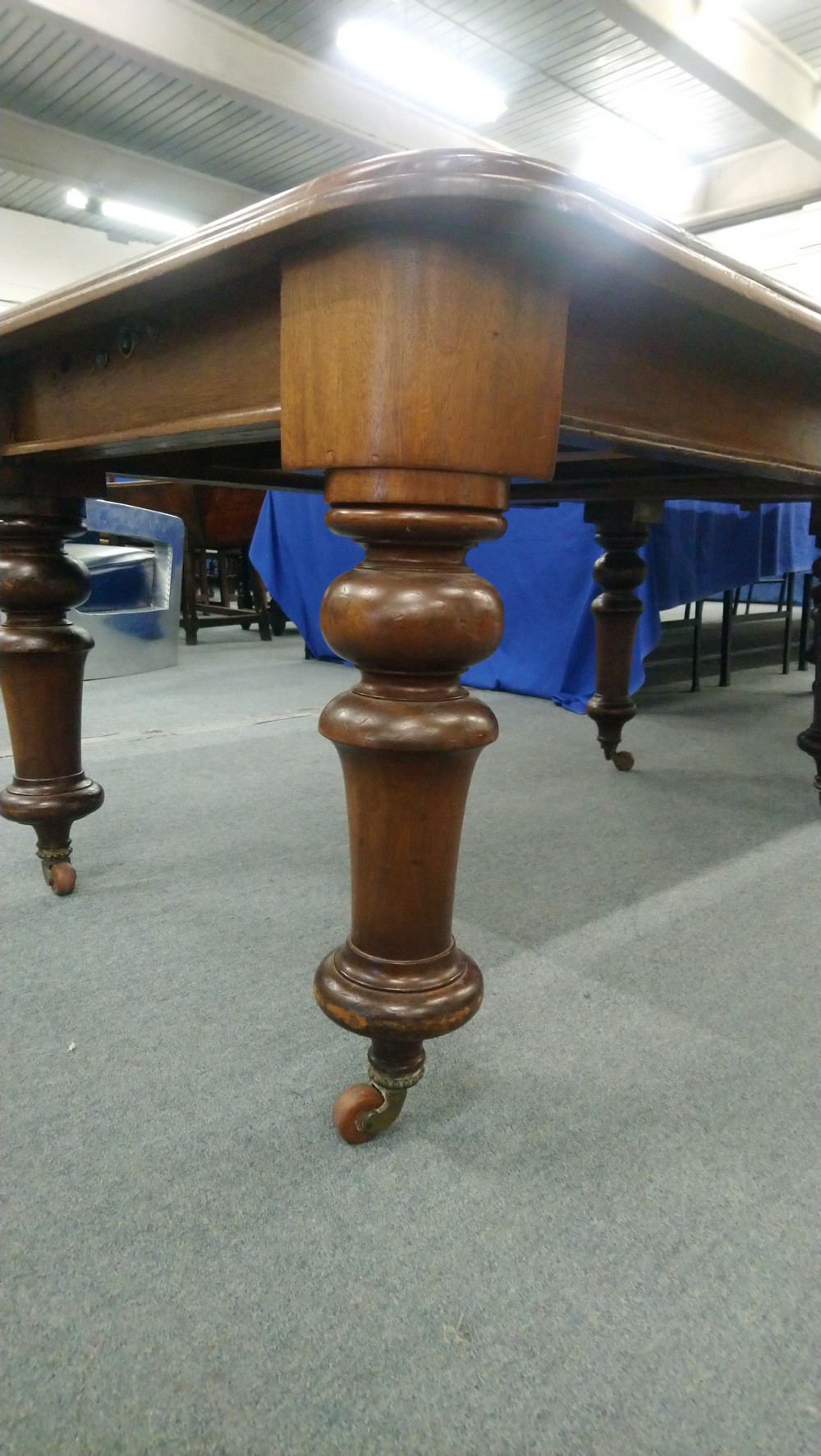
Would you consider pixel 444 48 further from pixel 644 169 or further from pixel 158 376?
pixel 158 376

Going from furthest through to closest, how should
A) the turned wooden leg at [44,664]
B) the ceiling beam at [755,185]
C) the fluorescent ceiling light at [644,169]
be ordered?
the ceiling beam at [755,185] < the fluorescent ceiling light at [644,169] < the turned wooden leg at [44,664]

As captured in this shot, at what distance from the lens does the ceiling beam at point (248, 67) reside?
4.24m

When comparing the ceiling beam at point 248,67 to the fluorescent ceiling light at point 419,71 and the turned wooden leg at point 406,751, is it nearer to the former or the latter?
the fluorescent ceiling light at point 419,71

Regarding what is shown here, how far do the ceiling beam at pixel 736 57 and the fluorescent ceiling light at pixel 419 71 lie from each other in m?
1.22

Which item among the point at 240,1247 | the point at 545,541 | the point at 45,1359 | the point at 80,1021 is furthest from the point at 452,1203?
the point at 545,541

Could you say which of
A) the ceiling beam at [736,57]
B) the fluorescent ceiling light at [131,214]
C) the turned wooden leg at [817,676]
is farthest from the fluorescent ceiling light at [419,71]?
the turned wooden leg at [817,676]

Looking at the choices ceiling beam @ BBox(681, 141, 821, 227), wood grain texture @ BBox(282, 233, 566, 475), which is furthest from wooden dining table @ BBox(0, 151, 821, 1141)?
ceiling beam @ BBox(681, 141, 821, 227)

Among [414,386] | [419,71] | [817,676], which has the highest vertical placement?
[419,71]

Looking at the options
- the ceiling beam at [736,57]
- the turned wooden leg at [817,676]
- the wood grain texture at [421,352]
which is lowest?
the turned wooden leg at [817,676]

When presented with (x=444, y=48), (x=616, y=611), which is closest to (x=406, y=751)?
(x=616, y=611)

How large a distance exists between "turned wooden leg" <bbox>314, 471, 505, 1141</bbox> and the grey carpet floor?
0.13m

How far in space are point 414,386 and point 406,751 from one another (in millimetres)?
198

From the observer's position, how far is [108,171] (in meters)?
6.37

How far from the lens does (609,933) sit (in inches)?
39.6
